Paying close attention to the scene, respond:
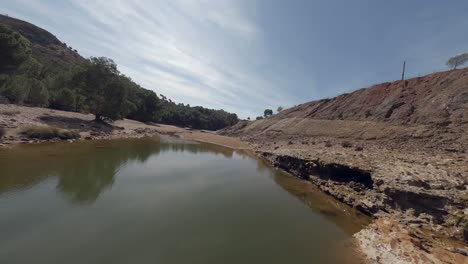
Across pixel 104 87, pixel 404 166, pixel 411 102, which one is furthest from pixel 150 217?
pixel 411 102

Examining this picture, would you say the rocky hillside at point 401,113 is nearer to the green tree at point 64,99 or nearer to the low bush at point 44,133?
the low bush at point 44,133

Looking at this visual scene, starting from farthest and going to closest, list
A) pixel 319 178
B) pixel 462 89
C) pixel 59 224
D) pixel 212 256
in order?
1. pixel 462 89
2. pixel 319 178
3. pixel 59 224
4. pixel 212 256

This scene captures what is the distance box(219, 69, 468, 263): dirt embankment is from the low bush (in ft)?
97.0

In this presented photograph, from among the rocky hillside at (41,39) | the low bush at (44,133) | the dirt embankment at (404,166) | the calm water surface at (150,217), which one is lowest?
the calm water surface at (150,217)

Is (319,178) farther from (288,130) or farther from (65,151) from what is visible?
(288,130)

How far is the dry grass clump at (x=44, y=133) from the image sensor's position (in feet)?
84.1

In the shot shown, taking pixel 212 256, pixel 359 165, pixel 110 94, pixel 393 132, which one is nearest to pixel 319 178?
pixel 359 165

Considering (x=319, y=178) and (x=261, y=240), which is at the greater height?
(x=319, y=178)

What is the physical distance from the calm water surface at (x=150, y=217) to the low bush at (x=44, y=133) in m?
5.51

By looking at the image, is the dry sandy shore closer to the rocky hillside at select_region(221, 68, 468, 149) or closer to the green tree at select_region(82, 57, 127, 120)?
the rocky hillside at select_region(221, 68, 468, 149)

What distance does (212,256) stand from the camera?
9.23 metres

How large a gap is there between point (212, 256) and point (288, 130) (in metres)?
51.8

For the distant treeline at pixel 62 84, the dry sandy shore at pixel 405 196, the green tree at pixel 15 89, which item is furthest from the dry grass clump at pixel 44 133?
the dry sandy shore at pixel 405 196

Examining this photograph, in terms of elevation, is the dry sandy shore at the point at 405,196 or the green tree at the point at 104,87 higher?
the green tree at the point at 104,87
